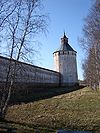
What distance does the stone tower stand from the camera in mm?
61406

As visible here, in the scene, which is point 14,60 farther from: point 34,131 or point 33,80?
point 33,80

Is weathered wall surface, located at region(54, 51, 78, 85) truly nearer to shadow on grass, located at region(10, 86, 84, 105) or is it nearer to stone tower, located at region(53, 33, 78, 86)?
stone tower, located at region(53, 33, 78, 86)

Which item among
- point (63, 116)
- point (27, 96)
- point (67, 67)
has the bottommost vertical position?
point (63, 116)

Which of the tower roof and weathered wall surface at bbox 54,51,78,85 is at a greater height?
the tower roof

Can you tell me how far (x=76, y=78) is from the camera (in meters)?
62.4

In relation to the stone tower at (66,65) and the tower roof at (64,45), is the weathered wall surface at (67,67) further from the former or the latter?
the tower roof at (64,45)

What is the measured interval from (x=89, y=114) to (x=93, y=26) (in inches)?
279

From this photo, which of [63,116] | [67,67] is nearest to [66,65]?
[67,67]

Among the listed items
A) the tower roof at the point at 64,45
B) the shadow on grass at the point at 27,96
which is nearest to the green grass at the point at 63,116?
the shadow on grass at the point at 27,96

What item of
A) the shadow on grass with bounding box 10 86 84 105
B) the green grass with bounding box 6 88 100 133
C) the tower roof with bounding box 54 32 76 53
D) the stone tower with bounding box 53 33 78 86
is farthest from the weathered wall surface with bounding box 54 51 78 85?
the green grass with bounding box 6 88 100 133

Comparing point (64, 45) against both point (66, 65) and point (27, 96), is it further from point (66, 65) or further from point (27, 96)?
point (27, 96)

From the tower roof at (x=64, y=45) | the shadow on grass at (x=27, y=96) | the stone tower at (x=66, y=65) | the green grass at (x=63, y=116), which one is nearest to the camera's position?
the green grass at (x=63, y=116)

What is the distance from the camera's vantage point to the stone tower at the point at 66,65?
61406 millimetres

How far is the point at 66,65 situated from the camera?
61781mm
